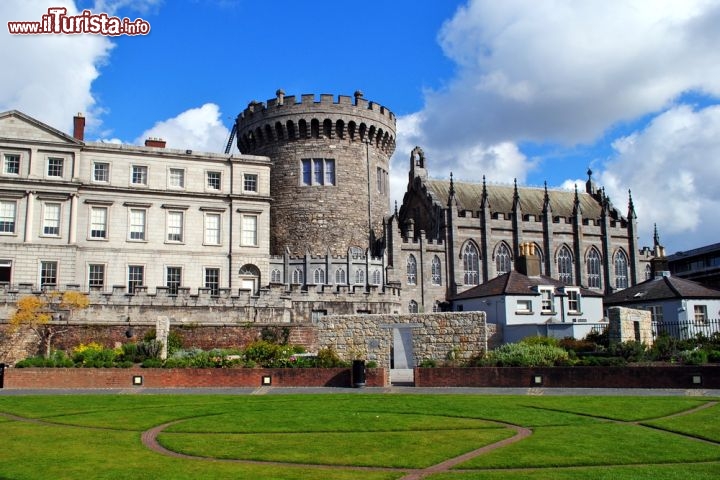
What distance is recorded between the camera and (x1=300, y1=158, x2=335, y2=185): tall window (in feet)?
183

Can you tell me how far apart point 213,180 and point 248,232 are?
3950mm

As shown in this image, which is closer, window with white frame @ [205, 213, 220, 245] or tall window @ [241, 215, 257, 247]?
window with white frame @ [205, 213, 220, 245]

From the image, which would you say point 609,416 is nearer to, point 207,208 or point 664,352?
point 664,352

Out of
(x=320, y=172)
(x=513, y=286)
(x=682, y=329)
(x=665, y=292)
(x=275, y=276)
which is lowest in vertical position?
(x=682, y=329)

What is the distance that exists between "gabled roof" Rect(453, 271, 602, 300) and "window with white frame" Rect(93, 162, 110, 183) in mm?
22472

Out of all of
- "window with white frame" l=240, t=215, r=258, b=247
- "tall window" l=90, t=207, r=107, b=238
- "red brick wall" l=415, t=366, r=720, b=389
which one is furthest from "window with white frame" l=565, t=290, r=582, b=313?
"tall window" l=90, t=207, r=107, b=238

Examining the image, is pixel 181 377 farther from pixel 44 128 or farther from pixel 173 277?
pixel 44 128

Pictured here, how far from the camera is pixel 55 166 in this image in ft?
143

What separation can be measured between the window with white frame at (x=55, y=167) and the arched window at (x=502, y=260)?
34.4 metres

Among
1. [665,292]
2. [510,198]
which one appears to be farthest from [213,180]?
[510,198]

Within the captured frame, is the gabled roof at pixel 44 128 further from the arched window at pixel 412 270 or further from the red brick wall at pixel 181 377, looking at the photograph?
the arched window at pixel 412 270

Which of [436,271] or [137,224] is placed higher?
[137,224]

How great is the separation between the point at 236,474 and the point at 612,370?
55.2ft

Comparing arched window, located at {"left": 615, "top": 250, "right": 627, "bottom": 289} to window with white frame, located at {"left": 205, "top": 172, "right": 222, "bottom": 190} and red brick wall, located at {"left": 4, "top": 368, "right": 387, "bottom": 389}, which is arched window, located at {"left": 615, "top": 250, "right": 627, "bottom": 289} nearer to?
window with white frame, located at {"left": 205, "top": 172, "right": 222, "bottom": 190}
